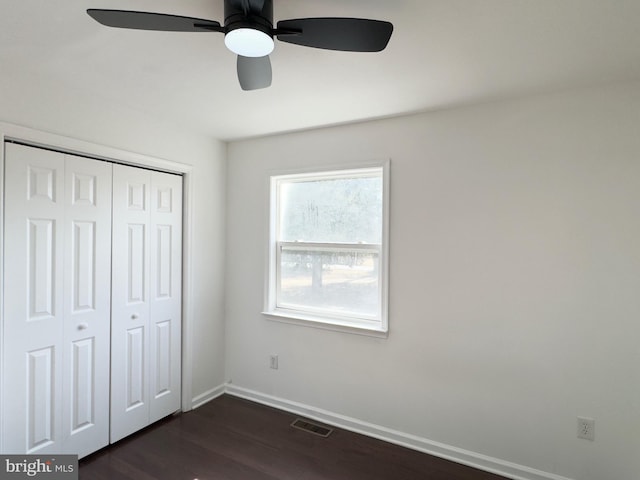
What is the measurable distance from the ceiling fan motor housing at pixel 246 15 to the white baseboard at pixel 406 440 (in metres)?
2.76

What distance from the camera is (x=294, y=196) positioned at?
3203 millimetres

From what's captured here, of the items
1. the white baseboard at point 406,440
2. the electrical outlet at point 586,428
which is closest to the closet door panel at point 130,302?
Result: the white baseboard at point 406,440

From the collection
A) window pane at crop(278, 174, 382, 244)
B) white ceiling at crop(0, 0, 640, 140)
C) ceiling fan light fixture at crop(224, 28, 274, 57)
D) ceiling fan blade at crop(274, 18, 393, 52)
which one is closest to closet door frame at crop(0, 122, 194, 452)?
white ceiling at crop(0, 0, 640, 140)

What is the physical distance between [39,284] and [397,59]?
249 cm

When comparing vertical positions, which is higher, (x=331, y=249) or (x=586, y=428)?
(x=331, y=249)

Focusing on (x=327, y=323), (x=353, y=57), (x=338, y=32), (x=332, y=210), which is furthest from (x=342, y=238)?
(x=338, y=32)

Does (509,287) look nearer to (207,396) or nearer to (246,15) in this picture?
(246,15)

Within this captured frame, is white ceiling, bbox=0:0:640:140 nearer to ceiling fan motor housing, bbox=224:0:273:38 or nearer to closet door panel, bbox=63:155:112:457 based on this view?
ceiling fan motor housing, bbox=224:0:273:38

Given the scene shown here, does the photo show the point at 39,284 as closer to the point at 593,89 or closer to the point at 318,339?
the point at 318,339

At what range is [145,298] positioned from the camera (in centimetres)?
271

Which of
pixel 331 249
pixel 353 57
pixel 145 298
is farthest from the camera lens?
pixel 331 249

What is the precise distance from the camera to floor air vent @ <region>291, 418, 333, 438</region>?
270 cm

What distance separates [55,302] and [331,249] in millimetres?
2008

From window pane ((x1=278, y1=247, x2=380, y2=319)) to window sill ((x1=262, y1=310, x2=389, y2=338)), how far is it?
0.29ft
